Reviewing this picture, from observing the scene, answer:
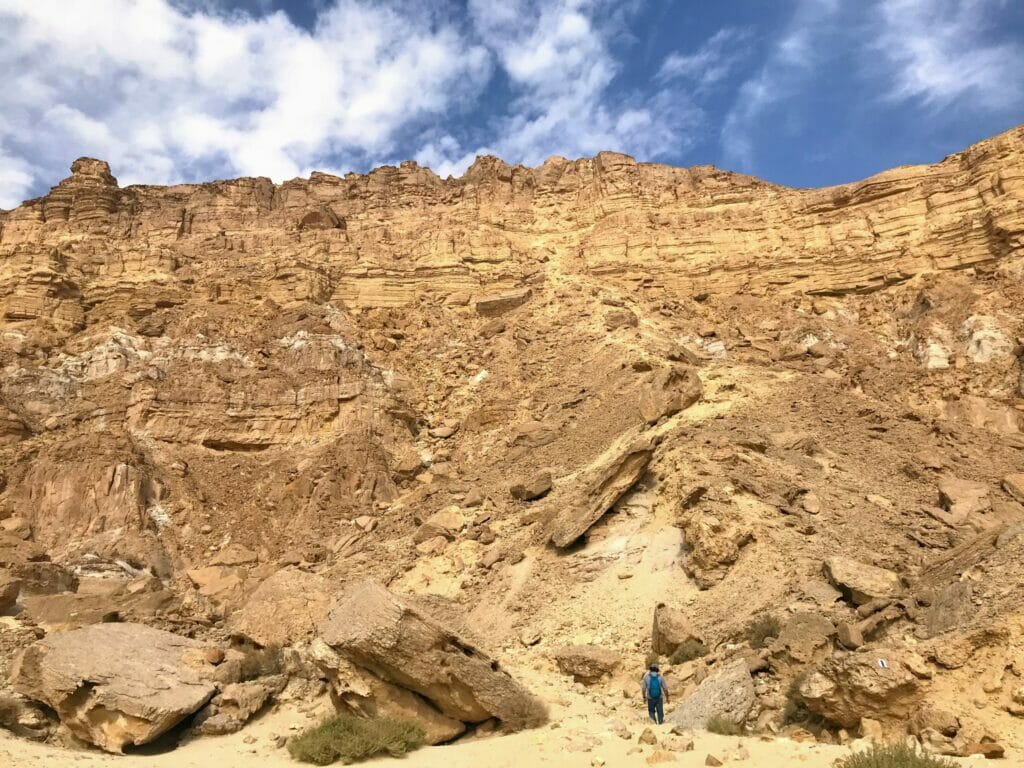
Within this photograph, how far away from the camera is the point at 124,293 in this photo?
107ft

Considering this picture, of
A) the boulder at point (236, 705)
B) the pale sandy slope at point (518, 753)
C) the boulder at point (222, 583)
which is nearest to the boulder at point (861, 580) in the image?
the pale sandy slope at point (518, 753)

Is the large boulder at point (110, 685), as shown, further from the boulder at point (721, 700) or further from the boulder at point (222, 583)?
the boulder at point (222, 583)

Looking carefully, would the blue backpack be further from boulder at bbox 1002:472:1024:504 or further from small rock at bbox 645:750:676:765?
boulder at bbox 1002:472:1024:504

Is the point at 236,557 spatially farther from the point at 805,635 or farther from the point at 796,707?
the point at 796,707

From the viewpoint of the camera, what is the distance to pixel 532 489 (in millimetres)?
18719

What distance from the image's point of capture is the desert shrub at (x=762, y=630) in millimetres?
9766

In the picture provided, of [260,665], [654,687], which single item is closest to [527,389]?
[260,665]

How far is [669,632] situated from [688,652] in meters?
0.55

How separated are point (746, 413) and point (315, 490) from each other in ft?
43.9

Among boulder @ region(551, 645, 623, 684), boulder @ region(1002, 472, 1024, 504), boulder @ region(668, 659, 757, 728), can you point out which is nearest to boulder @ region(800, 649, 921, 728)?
boulder @ region(668, 659, 757, 728)

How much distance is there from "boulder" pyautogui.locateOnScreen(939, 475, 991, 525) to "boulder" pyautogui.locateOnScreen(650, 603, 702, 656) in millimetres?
6056

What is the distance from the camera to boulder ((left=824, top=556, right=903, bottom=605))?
995 centimetres

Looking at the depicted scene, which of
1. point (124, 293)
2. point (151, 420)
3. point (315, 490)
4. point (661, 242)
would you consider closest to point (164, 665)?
point (315, 490)

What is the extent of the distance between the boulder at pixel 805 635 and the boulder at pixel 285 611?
23.7 feet
